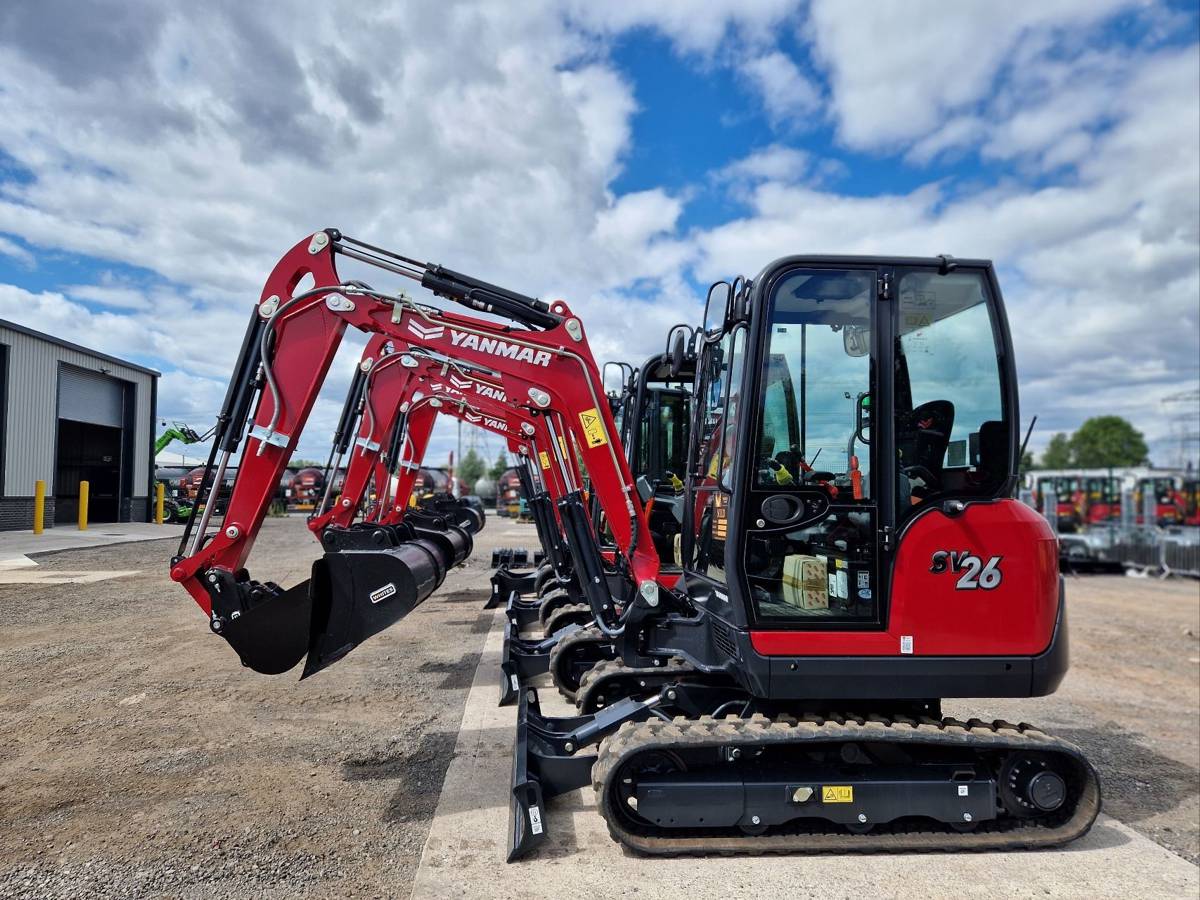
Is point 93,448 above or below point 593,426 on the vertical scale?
above

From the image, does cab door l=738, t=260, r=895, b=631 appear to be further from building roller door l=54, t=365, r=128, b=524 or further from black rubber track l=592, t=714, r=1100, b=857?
building roller door l=54, t=365, r=128, b=524

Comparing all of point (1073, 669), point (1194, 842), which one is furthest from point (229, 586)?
point (1073, 669)

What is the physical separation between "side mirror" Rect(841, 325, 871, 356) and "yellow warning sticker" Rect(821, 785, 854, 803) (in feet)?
7.54

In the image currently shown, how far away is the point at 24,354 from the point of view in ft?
70.4

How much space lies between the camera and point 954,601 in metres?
4.15

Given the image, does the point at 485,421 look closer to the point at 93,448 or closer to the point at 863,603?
the point at 863,603

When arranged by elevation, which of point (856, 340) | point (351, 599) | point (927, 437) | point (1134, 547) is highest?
point (856, 340)

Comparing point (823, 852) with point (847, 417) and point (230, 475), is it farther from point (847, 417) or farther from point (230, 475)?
point (230, 475)

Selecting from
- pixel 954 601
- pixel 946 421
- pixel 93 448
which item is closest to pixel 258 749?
pixel 954 601

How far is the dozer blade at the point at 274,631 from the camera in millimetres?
4824

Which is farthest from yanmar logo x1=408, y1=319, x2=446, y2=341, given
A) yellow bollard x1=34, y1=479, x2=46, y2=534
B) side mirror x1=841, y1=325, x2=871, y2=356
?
yellow bollard x1=34, y1=479, x2=46, y2=534

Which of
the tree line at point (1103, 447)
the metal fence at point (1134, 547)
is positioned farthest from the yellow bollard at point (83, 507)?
the tree line at point (1103, 447)

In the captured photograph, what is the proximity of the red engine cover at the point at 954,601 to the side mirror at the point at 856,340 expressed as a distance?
94 cm

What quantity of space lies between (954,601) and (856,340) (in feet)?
4.89
